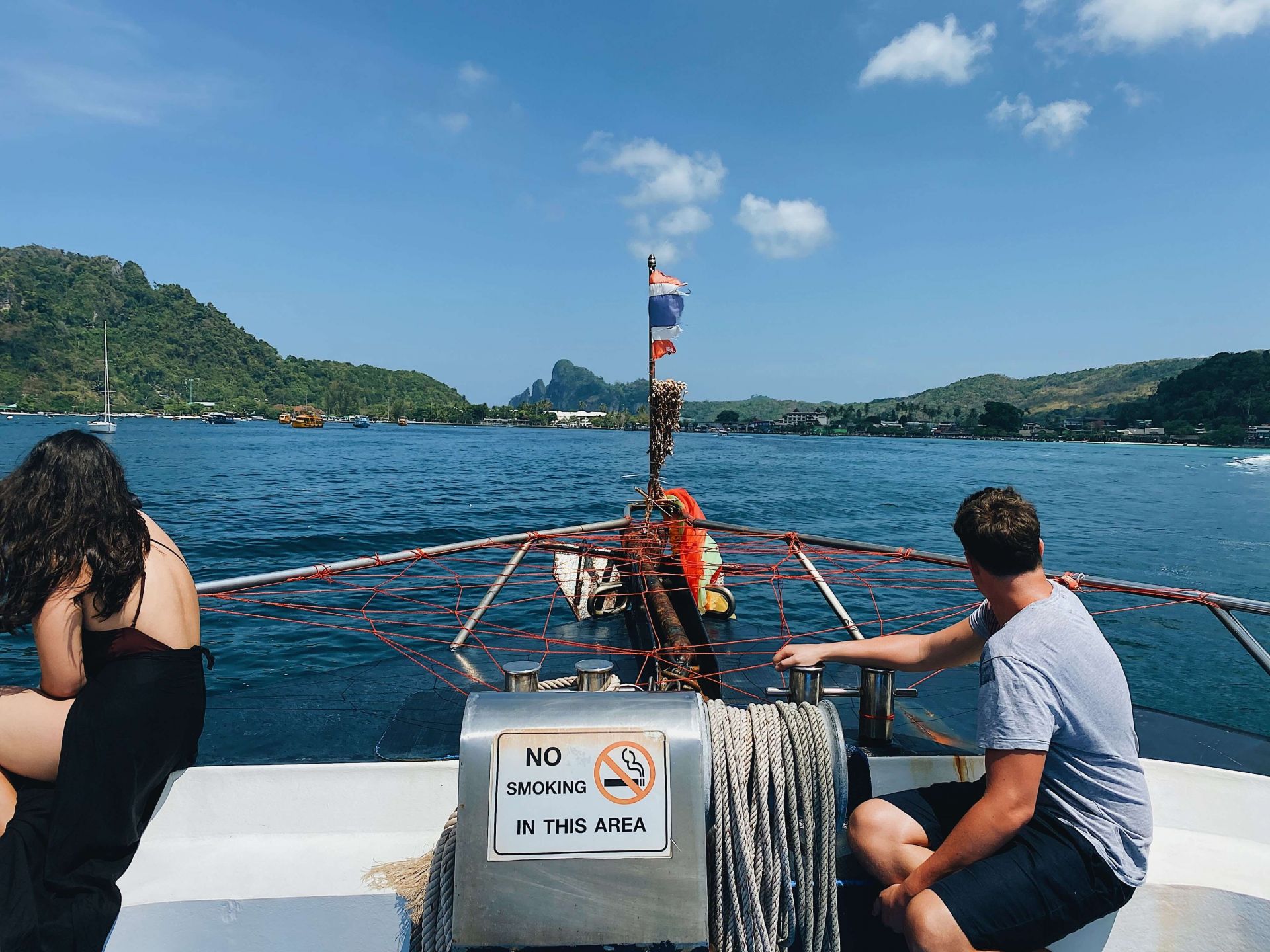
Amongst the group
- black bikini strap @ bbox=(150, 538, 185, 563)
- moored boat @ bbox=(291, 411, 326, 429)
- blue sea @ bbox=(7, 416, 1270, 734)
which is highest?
moored boat @ bbox=(291, 411, 326, 429)

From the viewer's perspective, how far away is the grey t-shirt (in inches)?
Result: 75.1

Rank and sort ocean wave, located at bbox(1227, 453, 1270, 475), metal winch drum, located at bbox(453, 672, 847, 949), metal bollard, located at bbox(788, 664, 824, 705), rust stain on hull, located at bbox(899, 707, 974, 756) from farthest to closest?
ocean wave, located at bbox(1227, 453, 1270, 475), rust stain on hull, located at bbox(899, 707, 974, 756), metal bollard, located at bbox(788, 664, 824, 705), metal winch drum, located at bbox(453, 672, 847, 949)

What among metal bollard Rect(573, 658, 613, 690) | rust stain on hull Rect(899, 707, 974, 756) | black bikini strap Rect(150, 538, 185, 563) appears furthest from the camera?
rust stain on hull Rect(899, 707, 974, 756)

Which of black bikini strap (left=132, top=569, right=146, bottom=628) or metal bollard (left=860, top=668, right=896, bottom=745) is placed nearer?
black bikini strap (left=132, top=569, right=146, bottom=628)

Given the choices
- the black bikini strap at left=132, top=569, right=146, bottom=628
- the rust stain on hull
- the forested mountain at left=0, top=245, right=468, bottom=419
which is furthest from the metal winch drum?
the forested mountain at left=0, top=245, right=468, bottom=419

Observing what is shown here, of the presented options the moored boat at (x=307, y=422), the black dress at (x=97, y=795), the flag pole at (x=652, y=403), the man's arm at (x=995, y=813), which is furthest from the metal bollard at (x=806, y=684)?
the moored boat at (x=307, y=422)

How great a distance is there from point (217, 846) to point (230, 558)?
15.4 metres

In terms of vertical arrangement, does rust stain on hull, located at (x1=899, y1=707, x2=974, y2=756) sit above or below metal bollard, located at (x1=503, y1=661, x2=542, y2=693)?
below

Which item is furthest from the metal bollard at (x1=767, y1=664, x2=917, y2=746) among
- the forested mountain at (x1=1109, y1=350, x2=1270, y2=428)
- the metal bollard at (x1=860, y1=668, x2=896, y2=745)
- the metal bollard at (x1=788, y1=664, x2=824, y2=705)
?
the forested mountain at (x1=1109, y1=350, x2=1270, y2=428)

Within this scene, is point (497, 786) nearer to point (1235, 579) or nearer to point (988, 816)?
point (988, 816)

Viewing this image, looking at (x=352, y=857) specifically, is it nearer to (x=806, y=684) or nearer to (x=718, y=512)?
(x=806, y=684)

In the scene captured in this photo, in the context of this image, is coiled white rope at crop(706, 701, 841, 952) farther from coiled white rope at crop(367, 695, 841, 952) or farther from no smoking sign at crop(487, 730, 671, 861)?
no smoking sign at crop(487, 730, 671, 861)

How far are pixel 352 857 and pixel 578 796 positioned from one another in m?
0.99

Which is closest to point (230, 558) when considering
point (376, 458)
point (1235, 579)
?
point (1235, 579)
